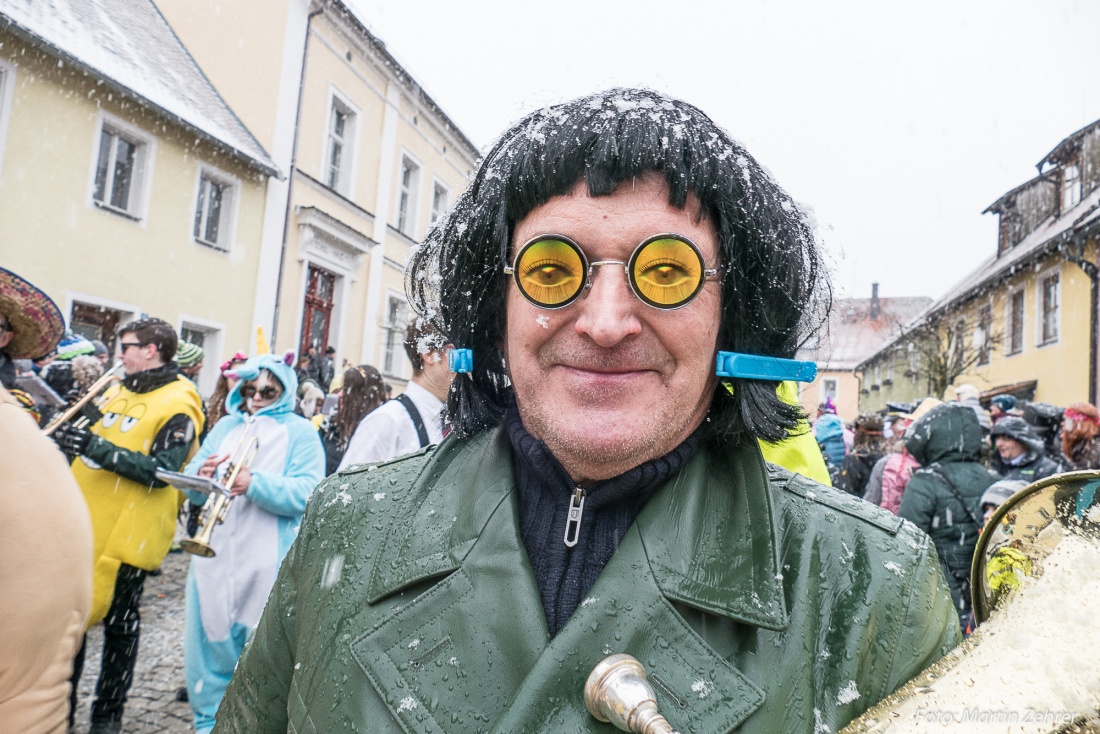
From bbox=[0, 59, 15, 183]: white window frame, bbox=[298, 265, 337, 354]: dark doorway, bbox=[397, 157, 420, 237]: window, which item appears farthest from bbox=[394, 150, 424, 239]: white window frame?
bbox=[0, 59, 15, 183]: white window frame

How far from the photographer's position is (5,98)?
9.02m

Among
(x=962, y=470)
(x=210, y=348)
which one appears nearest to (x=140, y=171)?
(x=210, y=348)

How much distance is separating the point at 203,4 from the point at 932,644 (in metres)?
16.5

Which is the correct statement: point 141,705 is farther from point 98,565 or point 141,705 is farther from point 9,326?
point 9,326

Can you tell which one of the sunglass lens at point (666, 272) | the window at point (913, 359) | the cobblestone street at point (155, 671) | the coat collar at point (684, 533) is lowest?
the cobblestone street at point (155, 671)

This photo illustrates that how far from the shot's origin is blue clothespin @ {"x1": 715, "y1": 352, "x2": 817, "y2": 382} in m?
1.43

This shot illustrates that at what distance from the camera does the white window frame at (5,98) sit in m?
8.97

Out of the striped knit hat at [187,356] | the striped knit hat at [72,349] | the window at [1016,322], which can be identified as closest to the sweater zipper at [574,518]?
the striped knit hat at [187,356]

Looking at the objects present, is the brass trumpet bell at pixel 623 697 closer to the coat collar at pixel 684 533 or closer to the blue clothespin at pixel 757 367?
the coat collar at pixel 684 533

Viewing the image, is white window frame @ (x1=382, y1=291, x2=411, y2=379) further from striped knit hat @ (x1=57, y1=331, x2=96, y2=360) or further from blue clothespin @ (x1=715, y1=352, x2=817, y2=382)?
blue clothespin @ (x1=715, y1=352, x2=817, y2=382)

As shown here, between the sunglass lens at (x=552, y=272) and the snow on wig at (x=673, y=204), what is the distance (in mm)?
122

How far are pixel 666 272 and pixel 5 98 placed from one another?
1082 cm

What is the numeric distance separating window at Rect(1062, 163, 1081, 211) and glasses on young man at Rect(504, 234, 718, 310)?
20.7m

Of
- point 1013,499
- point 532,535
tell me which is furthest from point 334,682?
point 1013,499
